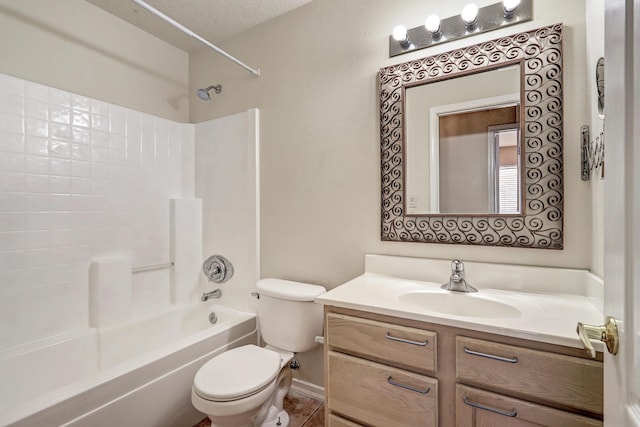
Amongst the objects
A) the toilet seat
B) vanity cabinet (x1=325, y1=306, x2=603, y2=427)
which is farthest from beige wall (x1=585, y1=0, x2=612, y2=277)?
the toilet seat

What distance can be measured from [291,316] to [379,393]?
681 millimetres

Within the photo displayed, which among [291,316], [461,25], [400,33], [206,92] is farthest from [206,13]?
[291,316]

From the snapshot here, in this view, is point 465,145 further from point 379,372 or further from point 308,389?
point 308,389

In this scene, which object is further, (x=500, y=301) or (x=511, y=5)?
(x=511, y=5)

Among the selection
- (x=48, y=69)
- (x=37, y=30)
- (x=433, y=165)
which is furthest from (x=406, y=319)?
(x=37, y=30)

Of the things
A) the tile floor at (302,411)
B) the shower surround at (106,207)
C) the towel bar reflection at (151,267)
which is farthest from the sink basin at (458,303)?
the towel bar reflection at (151,267)

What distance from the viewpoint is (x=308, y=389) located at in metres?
1.91

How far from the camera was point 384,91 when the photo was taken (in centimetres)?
162

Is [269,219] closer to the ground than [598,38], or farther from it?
closer to the ground

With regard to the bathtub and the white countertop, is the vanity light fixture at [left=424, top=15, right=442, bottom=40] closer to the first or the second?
the white countertop

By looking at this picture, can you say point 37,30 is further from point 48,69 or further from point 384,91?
point 384,91

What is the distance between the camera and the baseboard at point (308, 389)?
1866mm

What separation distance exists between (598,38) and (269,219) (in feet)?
5.98

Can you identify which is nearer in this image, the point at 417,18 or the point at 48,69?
the point at 417,18
